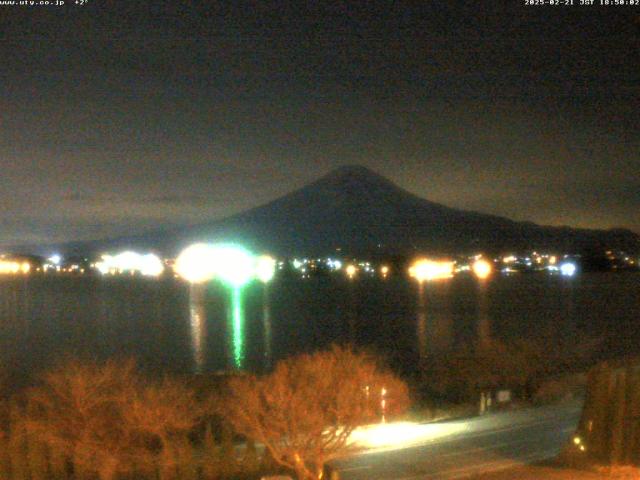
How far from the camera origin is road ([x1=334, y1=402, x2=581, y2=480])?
37.8 ft

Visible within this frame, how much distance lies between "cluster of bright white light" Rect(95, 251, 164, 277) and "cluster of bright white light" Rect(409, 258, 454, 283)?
120 ft

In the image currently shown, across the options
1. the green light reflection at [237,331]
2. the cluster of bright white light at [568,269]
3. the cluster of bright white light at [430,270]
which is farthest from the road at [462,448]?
the cluster of bright white light at [430,270]

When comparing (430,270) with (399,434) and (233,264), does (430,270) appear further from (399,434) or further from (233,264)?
(399,434)

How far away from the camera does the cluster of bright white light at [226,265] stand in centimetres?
11650

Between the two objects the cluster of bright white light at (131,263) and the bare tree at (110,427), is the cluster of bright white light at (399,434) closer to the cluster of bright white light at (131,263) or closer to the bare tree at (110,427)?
the bare tree at (110,427)

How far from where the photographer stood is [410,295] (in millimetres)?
77625

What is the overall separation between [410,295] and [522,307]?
15.6m

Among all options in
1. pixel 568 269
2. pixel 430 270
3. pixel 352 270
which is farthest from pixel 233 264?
pixel 568 269

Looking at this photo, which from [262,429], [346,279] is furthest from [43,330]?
[346,279]

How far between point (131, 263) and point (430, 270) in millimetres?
41858

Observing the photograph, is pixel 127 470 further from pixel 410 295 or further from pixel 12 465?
pixel 410 295

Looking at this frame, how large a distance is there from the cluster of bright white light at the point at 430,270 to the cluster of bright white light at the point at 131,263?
36.6 meters

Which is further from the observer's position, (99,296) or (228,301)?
(99,296)

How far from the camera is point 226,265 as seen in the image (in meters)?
117
